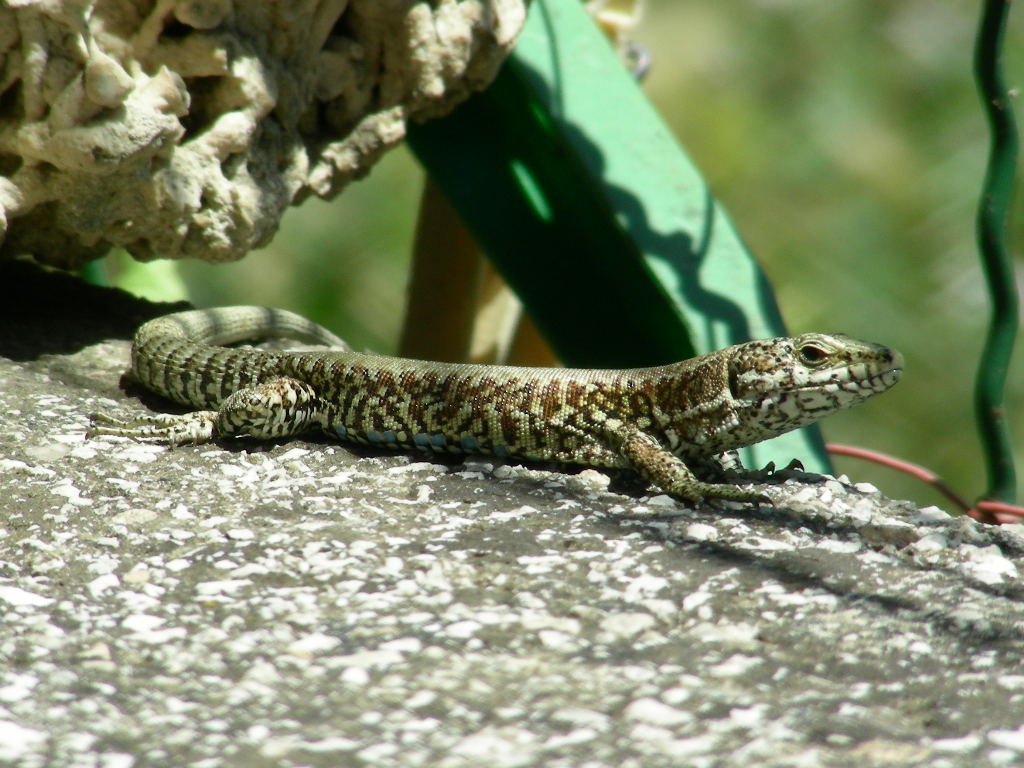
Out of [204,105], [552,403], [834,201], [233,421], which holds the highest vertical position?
[834,201]

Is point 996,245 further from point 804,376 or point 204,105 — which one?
point 204,105

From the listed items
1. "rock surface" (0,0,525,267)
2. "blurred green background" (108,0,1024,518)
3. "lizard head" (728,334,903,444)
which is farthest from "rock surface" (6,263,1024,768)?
"blurred green background" (108,0,1024,518)

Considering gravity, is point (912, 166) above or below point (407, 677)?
above

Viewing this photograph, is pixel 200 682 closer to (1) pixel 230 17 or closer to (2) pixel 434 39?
(1) pixel 230 17

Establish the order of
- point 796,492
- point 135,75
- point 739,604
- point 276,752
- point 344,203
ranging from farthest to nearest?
point 344,203 → point 135,75 → point 796,492 → point 739,604 → point 276,752

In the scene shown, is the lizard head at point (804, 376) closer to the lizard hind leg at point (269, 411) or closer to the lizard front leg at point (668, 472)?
the lizard front leg at point (668, 472)

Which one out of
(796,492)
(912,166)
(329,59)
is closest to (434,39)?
(329,59)

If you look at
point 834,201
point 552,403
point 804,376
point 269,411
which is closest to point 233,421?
point 269,411
